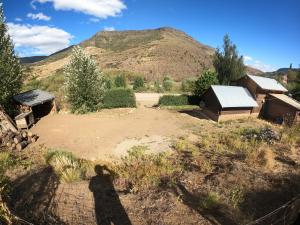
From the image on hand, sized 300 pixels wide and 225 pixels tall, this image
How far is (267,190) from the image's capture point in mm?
10000

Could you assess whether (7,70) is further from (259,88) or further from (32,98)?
(259,88)

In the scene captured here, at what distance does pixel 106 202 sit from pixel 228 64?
36850mm

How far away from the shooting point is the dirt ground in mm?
16297

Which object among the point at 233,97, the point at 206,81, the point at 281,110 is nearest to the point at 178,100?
the point at 206,81

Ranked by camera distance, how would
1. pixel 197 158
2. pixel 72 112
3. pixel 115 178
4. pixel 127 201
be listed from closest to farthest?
pixel 127 201 < pixel 115 178 < pixel 197 158 < pixel 72 112

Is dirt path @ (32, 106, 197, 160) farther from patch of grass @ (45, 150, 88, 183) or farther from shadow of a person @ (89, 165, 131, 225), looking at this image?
shadow of a person @ (89, 165, 131, 225)

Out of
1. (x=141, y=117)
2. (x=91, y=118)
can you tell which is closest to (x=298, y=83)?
(x=141, y=117)

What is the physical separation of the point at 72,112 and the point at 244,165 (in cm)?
2068

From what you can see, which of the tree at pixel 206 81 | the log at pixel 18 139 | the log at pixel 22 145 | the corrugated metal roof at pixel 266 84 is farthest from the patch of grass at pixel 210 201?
the tree at pixel 206 81

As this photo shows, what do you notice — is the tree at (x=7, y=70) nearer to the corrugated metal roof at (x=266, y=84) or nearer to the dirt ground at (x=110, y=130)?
the dirt ground at (x=110, y=130)

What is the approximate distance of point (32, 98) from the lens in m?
22.4

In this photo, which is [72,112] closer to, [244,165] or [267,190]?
[244,165]

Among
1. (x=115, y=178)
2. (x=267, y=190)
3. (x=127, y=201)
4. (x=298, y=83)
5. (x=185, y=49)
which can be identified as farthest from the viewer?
(x=185, y=49)

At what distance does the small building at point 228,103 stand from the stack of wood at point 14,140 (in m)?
18.6
